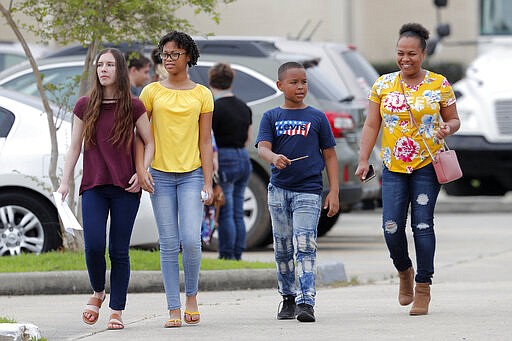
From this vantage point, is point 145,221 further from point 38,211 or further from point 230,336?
point 230,336

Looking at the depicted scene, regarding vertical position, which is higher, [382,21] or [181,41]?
[382,21]

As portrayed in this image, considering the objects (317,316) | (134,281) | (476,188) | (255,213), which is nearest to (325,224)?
(255,213)

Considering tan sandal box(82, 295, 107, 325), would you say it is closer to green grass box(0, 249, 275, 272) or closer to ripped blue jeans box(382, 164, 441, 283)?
ripped blue jeans box(382, 164, 441, 283)

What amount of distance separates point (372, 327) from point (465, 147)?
1071cm

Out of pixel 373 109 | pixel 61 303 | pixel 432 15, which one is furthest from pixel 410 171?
pixel 432 15

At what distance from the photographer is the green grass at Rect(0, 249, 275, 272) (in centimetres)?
1055

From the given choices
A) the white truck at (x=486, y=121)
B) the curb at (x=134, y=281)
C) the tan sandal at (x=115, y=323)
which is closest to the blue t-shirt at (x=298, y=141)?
the tan sandal at (x=115, y=323)

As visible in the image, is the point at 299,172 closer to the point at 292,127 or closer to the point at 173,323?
the point at 292,127

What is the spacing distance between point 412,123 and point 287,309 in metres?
1.30

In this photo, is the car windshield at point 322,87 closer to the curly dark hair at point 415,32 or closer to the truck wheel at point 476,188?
the curly dark hair at point 415,32

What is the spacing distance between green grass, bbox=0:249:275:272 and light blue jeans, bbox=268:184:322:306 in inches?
91.1

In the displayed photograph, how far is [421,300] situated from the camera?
869 cm

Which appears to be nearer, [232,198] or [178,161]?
[178,161]

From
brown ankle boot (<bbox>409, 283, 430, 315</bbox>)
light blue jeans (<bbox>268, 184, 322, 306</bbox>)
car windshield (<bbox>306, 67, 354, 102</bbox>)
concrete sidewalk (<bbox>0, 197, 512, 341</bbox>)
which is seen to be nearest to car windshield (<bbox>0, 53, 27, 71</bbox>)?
car windshield (<bbox>306, 67, 354, 102</bbox>)
